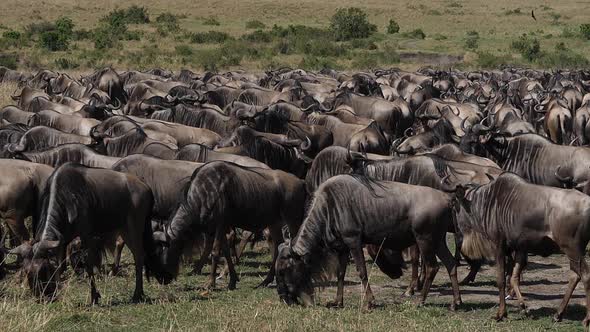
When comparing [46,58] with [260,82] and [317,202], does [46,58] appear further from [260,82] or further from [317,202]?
[317,202]

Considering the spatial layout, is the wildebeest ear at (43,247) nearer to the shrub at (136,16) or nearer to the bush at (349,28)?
the bush at (349,28)

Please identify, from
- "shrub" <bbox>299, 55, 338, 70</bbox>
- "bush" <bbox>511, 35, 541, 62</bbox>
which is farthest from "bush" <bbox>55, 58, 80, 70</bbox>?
"bush" <bbox>511, 35, 541, 62</bbox>

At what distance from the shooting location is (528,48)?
158 feet

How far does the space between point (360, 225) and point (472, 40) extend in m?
45.8

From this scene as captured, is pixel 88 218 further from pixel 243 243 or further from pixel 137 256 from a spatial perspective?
pixel 243 243

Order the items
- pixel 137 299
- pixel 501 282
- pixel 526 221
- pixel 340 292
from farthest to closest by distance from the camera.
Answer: pixel 340 292 < pixel 137 299 < pixel 501 282 < pixel 526 221

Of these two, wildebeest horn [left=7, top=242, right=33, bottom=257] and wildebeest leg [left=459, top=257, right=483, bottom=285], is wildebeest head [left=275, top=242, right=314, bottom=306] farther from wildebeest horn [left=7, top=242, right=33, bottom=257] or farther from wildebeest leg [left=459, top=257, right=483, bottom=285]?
wildebeest horn [left=7, top=242, right=33, bottom=257]

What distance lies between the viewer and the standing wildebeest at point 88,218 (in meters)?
8.36

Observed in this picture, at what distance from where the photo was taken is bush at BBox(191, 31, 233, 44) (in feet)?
171

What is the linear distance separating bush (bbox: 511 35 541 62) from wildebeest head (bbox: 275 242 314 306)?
128 feet

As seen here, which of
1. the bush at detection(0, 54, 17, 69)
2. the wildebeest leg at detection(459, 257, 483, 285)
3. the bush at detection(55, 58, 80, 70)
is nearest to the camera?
the wildebeest leg at detection(459, 257, 483, 285)

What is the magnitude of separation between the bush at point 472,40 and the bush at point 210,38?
1275 cm

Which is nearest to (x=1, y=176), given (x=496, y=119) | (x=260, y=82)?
(x=496, y=119)

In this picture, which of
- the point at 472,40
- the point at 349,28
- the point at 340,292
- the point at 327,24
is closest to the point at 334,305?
the point at 340,292
